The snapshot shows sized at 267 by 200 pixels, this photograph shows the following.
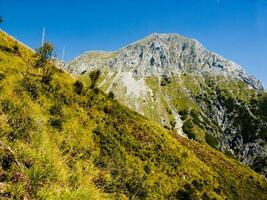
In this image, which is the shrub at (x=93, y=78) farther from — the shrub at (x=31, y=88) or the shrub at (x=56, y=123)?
the shrub at (x=56, y=123)

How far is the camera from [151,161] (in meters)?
52.1

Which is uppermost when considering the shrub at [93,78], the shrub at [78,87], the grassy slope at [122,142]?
the shrub at [93,78]

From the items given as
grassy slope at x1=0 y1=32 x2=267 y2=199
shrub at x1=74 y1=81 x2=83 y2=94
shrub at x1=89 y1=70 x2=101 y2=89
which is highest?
shrub at x1=89 y1=70 x2=101 y2=89

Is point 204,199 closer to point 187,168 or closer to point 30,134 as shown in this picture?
point 187,168

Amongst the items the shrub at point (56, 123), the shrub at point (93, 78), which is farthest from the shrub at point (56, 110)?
the shrub at point (93, 78)

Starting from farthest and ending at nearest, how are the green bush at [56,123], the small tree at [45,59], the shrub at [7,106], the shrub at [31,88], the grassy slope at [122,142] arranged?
the small tree at [45,59] → the shrub at [31,88] → the green bush at [56,123] → the grassy slope at [122,142] → the shrub at [7,106]

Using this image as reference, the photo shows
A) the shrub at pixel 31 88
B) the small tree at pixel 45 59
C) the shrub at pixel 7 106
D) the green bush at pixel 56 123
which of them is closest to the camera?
the shrub at pixel 7 106

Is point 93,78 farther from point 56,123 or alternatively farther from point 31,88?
point 56,123

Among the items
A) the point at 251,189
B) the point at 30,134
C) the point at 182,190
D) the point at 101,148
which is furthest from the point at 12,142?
the point at 251,189

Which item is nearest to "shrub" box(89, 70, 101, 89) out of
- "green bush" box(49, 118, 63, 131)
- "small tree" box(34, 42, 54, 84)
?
"small tree" box(34, 42, 54, 84)

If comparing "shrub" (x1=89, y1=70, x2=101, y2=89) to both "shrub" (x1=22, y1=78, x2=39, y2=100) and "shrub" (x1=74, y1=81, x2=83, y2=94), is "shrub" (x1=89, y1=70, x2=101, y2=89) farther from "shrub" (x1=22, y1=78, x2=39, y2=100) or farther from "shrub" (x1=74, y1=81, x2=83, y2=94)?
"shrub" (x1=22, y1=78, x2=39, y2=100)

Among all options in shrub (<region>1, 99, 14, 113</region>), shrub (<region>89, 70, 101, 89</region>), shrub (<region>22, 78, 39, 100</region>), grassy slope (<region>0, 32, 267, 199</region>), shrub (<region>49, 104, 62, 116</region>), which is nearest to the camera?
shrub (<region>1, 99, 14, 113</region>)

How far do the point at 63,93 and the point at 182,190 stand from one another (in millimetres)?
23789

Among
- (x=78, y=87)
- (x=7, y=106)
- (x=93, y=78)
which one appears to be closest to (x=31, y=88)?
(x=78, y=87)
